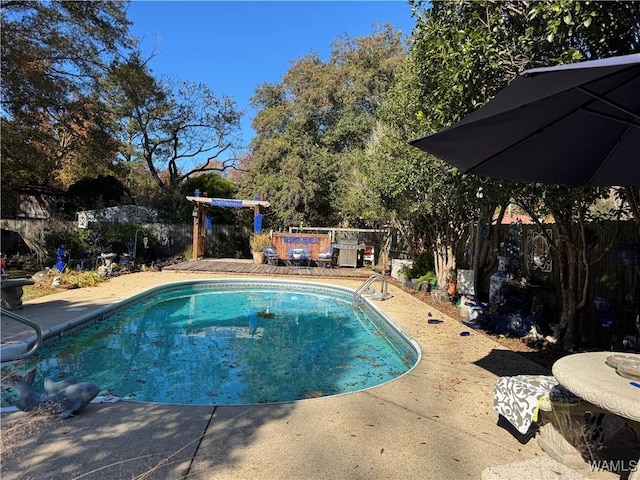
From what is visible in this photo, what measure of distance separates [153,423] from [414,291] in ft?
28.9

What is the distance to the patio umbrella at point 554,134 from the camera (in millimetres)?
2213

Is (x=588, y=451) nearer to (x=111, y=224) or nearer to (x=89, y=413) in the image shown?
(x=89, y=413)

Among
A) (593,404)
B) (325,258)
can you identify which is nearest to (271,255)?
(325,258)

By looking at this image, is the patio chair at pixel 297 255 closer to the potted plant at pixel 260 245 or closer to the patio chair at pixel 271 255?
the patio chair at pixel 271 255

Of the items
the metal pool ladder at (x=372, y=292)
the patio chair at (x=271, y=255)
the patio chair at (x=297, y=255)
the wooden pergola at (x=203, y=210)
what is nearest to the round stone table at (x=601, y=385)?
the metal pool ladder at (x=372, y=292)

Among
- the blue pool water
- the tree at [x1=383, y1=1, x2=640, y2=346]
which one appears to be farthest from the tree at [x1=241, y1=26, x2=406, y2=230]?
the tree at [x1=383, y1=1, x2=640, y2=346]

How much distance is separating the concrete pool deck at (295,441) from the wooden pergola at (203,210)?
12.5 metres

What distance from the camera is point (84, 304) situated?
7.85 metres

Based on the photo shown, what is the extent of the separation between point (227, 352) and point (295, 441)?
3.86 meters

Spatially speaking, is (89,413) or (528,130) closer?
(528,130)

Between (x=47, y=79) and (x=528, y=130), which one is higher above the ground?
(x=47, y=79)

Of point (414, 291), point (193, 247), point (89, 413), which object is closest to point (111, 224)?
point (193, 247)

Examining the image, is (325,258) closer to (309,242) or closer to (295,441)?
(309,242)

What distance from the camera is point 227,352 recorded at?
21.6 ft
